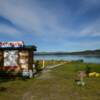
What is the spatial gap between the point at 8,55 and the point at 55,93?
34.6ft

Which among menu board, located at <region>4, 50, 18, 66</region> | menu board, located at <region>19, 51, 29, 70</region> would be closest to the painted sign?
menu board, located at <region>4, 50, 18, 66</region>

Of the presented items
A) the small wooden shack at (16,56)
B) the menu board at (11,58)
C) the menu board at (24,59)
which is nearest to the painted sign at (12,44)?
the small wooden shack at (16,56)

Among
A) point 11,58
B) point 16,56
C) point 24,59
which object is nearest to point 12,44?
→ point 16,56

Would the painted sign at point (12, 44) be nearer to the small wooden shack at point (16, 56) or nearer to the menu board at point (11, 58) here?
the small wooden shack at point (16, 56)

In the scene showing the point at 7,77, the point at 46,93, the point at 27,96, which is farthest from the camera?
the point at 7,77

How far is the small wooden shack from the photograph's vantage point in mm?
22484

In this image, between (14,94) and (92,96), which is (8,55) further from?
(92,96)

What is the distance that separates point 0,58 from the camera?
22.7m

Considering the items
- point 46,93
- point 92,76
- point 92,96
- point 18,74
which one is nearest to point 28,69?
point 18,74

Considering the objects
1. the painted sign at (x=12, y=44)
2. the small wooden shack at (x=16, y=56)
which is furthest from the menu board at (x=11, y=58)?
the painted sign at (x=12, y=44)

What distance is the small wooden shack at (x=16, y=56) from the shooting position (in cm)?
2248

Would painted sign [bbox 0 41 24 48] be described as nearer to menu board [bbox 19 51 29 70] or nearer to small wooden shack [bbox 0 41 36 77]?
small wooden shack [bbox 0 41 36 77]

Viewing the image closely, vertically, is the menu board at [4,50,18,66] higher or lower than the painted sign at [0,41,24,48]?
lower

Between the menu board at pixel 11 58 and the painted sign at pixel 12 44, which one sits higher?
the painted sign at pixel 12 44
